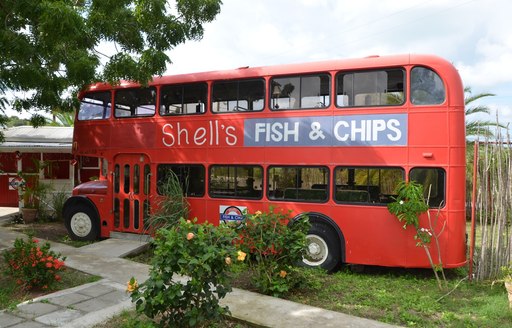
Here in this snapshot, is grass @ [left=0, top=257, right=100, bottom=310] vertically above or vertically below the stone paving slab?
above

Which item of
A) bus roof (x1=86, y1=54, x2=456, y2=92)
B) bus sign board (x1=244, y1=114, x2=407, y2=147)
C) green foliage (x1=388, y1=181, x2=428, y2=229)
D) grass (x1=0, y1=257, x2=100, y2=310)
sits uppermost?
bus roof (x1=86, y1=54, x2=456, y2=92)

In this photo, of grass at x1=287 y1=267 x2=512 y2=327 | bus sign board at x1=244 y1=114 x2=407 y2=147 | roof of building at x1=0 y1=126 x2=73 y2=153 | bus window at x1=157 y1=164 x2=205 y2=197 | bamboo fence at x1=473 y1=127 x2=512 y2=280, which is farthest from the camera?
roof of building at x1=0 y1=126 x2=73 y2=153

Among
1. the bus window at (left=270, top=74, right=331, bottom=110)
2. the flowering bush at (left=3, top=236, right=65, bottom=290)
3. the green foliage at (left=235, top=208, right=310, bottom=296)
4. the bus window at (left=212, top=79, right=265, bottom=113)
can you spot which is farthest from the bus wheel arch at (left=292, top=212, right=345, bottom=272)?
the flowering bush at (left=3, top=236, right=65, bottom=290)

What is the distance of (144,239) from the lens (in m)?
8.66

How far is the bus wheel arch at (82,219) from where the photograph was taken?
364 inches

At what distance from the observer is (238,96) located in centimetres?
776

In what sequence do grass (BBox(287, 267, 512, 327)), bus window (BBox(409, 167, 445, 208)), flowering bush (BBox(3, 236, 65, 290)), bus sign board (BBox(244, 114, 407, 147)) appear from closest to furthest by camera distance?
1. grass (BBox(287, 267, 512, 327))
2. flowering bush (BBox(3, 236, 65, 290))
3. bus window (BBox(409, 167, 445, 208))
4. bus sign board (BBox(244, 114, 407, 147))

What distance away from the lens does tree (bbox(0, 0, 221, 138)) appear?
5977mm

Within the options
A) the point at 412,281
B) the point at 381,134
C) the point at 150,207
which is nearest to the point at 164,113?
the point at 150,207

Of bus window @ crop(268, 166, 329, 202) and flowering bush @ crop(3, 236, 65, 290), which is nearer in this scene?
flowering bush @ crop(3, 236, 65, 290)

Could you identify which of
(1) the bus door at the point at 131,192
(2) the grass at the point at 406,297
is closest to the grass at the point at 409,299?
(2) the grass at the point at 406,297

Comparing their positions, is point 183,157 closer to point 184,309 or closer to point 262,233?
point 262,233

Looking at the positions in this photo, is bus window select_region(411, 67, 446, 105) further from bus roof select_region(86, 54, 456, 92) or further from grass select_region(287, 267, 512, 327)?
grass select_region(287, 267, 512, 327)

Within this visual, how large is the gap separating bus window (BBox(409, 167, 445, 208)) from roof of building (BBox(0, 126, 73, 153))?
11.8 meters
